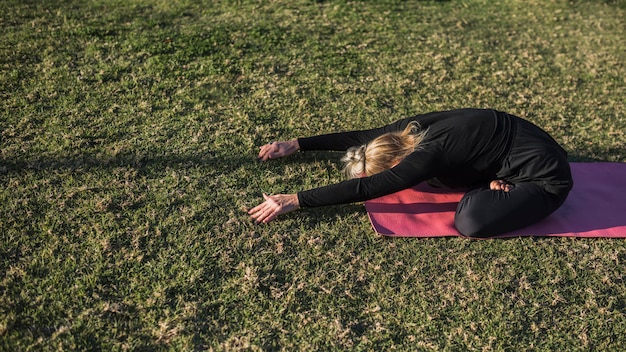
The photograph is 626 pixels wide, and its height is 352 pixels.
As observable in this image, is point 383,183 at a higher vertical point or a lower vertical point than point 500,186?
higher

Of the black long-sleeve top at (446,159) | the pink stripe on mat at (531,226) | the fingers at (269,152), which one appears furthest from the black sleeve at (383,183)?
the fingers at (269,152)

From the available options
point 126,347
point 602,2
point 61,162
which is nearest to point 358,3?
point 602,2

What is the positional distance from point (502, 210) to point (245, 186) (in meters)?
1.78

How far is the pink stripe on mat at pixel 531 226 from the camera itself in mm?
3746

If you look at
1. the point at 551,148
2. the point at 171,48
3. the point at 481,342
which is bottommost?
the point at 481,342

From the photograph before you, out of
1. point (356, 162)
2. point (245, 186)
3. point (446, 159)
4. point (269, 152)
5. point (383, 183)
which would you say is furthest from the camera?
point (269, 152)

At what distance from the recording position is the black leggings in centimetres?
362

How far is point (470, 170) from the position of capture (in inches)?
148

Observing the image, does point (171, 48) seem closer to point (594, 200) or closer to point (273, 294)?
point (273, 294)

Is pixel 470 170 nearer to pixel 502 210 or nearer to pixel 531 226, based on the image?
pixel 502 210

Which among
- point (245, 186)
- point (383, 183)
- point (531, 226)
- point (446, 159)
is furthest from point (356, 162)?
point (531, 226)

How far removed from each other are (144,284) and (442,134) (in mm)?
2131

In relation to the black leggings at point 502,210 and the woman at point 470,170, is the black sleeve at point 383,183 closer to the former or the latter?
the woman at point 470,170

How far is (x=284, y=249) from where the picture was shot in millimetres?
3482
